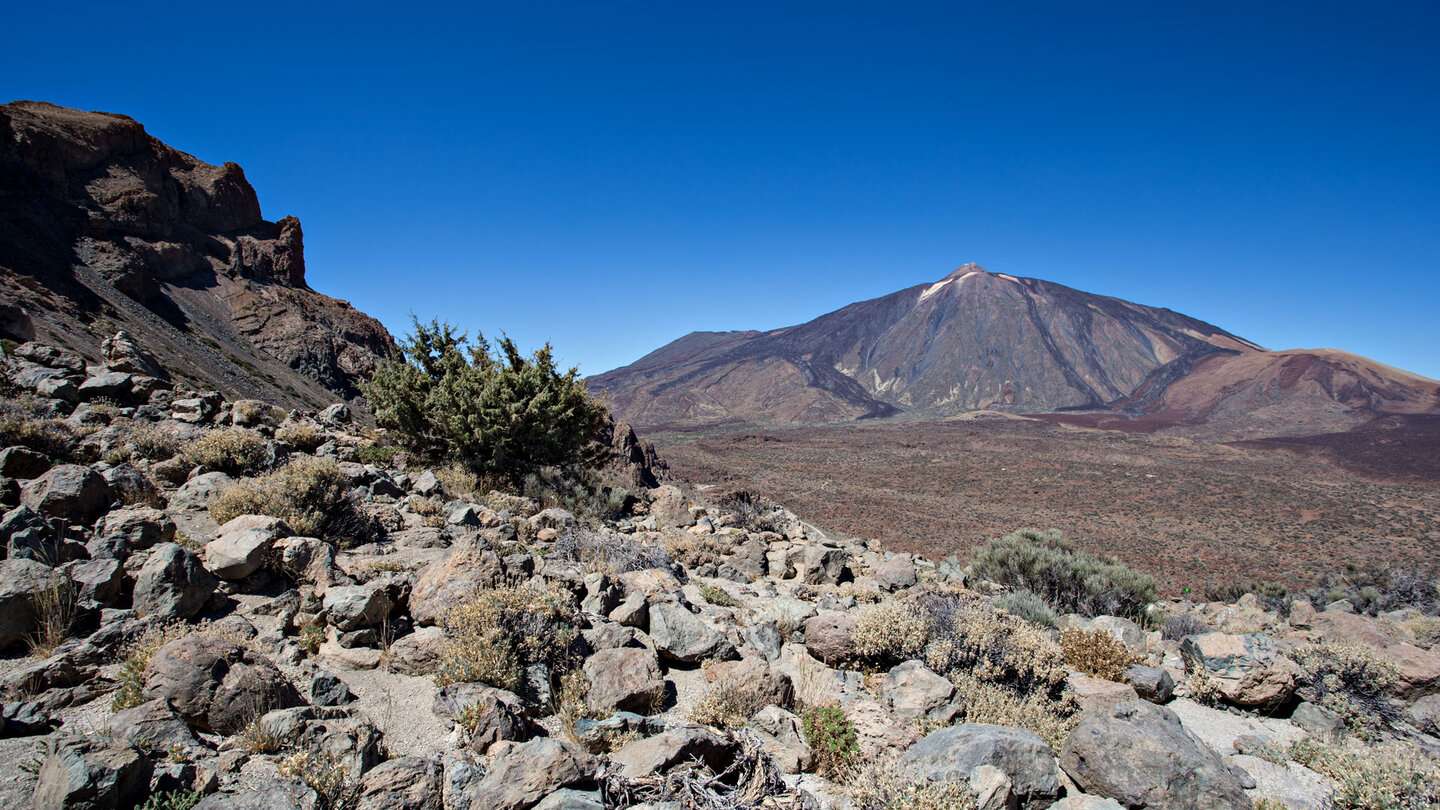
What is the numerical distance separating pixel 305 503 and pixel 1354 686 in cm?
919

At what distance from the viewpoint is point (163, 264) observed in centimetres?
2167

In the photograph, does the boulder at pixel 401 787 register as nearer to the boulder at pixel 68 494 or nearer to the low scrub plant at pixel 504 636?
the low scrub plant at pixel 504 636

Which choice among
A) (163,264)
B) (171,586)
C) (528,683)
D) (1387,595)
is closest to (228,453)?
(171,586)

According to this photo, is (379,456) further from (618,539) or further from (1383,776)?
(1383,776)

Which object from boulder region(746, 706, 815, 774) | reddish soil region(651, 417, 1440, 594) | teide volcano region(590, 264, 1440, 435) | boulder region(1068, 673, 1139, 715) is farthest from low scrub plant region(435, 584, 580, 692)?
teide volcano region(590, 264, 1440, 435)

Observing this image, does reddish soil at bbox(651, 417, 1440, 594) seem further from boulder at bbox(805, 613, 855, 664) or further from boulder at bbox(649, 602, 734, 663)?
boulder at bbox(649, 602, 734, 663)

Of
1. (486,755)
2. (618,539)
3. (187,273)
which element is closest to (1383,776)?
(486,755)

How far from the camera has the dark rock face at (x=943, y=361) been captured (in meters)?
97.2

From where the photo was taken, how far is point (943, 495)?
30297 mm

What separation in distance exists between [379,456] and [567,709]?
784 cm

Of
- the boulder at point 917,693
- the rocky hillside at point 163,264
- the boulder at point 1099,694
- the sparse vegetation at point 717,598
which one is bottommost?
the boulder at point 1099,694

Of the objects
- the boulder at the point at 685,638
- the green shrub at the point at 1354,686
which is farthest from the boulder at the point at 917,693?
the green shrub at the point at 1354,686

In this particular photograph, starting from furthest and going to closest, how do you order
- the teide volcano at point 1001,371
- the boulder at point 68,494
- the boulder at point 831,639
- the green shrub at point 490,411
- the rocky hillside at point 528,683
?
the teide volcano at point 1001,371 < the green shrub at point 490,411 < the boulder at point 831,639 < the boulder at point 68,494 < the rocky hillside at point 528,683

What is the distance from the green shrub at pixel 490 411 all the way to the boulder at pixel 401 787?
825cm
